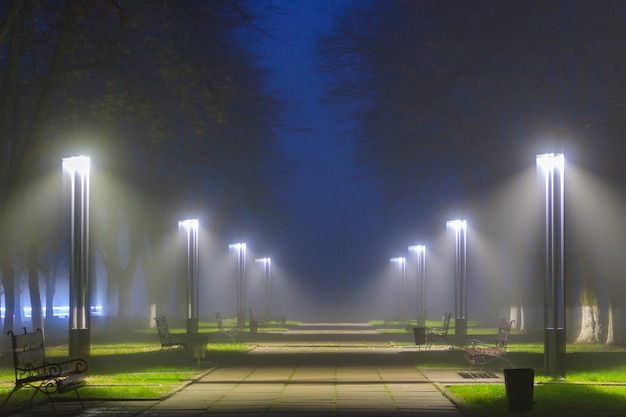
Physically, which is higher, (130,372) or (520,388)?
(520,388)

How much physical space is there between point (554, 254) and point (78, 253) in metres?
9.55

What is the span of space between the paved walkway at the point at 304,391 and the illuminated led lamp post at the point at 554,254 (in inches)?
54.7

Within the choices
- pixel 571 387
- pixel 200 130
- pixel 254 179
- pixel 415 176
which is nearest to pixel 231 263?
pixel 254 179

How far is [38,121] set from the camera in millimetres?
22484

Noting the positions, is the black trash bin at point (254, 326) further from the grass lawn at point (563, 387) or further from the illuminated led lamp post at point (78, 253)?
the illuminated led lamp post at point (78, 253)

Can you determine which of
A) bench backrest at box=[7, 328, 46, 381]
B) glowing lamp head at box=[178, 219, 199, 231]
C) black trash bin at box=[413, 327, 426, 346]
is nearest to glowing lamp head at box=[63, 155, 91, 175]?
bench backrest at box=[7, 328, 46, 381]

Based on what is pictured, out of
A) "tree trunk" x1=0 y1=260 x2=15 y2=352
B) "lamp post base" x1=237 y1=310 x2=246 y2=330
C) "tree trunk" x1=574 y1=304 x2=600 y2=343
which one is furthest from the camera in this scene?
"lamp post base" x1=237 y1=310 x2=246 y2=330

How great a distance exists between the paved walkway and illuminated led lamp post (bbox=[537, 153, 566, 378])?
4.56 ft

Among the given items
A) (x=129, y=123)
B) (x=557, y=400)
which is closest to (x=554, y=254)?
(x=557, y=400)

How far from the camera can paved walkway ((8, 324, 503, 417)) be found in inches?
683

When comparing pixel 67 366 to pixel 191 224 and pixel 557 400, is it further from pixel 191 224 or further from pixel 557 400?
pixel 191 224

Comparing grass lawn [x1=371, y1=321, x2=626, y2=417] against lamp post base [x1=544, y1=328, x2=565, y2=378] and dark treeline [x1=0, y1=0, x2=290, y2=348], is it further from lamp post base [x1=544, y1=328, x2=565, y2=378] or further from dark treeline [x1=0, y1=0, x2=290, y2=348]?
dark treeline [x1=0, y1=0, x2=290, y2=348]

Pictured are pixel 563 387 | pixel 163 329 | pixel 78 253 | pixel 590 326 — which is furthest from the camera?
pixel 590 326

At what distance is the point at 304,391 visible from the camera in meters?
20.6
